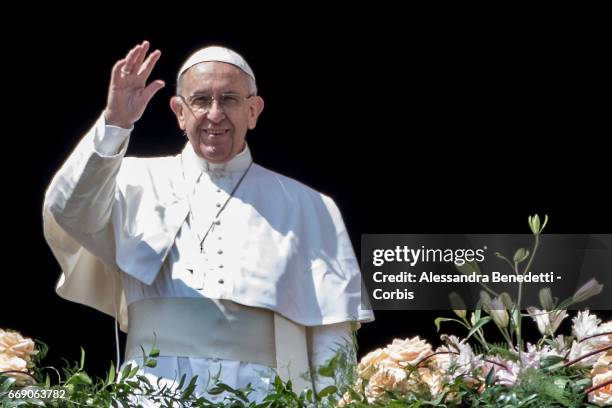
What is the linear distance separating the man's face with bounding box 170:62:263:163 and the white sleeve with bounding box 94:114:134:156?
44cm

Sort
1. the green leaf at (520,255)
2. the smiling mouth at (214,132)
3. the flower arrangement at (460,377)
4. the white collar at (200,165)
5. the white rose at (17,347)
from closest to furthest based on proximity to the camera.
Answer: the flower arrangement at (460,377), the green leaf at (520,255), the white rose at (17,347), the smiling mouth at (214,132), the white collar at (200,165)

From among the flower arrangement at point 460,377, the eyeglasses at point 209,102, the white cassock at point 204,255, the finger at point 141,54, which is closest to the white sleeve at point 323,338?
the white cassock at point 204,255

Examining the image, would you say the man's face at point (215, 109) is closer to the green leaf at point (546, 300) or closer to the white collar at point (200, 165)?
the white collar at point (200, 165)

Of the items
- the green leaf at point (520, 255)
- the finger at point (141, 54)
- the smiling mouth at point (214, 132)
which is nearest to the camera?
the green leaf at point (520, 255)

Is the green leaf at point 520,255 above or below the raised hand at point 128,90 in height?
below

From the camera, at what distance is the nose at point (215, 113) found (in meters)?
5.27

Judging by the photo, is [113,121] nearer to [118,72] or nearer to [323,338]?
[118,72]

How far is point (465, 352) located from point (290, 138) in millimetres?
3095

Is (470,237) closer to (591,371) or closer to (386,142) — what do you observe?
(591,371)

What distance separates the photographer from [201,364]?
A: 5055 millimetres

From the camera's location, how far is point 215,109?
528 centimetres

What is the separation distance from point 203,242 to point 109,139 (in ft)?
1.87

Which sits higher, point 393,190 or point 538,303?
point 393,190

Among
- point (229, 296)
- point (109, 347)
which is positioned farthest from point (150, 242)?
point (109, 347)
